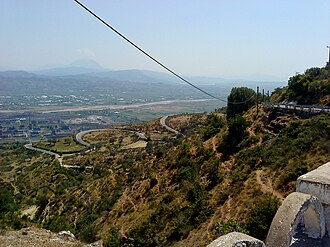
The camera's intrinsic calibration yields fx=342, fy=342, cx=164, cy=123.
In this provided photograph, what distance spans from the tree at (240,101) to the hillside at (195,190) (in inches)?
84.8

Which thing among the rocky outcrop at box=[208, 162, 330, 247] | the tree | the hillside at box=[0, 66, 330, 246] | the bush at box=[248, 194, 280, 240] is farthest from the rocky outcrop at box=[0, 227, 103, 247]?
the tree

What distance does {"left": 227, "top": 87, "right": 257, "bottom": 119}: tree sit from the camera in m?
33.0

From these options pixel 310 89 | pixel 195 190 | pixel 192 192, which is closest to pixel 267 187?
pixel 195 190

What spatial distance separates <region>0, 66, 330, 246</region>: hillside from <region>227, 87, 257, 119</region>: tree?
2.15 metres

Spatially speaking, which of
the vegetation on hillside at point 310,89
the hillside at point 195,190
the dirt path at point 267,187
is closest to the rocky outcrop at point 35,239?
the hillside at point 195,190

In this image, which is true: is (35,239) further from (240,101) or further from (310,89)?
(240,101)

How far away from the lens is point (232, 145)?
24500 mm

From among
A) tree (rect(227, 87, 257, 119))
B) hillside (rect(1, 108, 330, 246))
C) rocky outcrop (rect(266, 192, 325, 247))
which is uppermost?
tree (rect(227, 87, 257, 119))

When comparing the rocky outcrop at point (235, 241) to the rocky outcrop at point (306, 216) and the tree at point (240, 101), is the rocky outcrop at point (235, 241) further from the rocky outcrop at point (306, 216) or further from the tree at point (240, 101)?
the tree at point (240, 101)

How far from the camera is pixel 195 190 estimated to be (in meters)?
19.6

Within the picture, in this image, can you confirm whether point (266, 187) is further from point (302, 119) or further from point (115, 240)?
point (302, 119)

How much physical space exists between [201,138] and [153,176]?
19.7 feet

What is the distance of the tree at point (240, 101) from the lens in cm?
3300

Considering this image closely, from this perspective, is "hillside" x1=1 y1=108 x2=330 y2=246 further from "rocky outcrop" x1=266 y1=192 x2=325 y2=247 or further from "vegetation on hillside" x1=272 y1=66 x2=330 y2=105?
"vegetation on hillside" x1=272 y1=66 x2=330 y2=105
